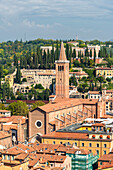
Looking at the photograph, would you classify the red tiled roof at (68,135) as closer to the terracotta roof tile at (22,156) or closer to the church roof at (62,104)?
the church roof at (62,104)

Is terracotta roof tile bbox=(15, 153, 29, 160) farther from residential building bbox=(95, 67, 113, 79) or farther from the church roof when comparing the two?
residential building bbox=(95, 67, 113, 79)

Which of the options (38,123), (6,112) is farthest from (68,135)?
(6,112)

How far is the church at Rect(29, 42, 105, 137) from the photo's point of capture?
1657 inches

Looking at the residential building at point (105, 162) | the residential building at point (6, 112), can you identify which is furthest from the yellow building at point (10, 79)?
the residential building at point (105, 162)

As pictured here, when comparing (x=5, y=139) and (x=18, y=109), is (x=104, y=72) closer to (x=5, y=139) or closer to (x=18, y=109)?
(x=18, y=109)

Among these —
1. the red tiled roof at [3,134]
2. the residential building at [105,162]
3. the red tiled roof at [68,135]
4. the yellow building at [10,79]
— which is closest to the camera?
the residential building at [105,162]

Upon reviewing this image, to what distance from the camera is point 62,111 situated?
4553 cm

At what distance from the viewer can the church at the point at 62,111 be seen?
4209cm

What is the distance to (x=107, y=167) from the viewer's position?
95.8 feet

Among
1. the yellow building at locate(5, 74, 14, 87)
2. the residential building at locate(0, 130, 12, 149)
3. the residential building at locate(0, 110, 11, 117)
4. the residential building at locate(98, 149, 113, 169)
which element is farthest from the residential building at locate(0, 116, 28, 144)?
the yellow building at locate(5, 74, 14, 87)

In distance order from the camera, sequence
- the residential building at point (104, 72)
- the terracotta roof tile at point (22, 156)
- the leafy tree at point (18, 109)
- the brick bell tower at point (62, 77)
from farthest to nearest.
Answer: the residential building at point (104, 72) < the leafy tree at point (18, 109) < the brick bell tower at point (62, 77) < the terracotta roof tile at point (22, 156)

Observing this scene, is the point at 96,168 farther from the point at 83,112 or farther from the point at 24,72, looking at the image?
the point at 24,72

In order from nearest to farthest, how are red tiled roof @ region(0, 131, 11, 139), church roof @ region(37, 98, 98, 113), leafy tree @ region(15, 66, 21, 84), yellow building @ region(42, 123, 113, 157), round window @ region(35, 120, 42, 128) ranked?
yellow building @ region(42, 123, 113, 157)
red tiled roof @ region(0, 131, 11, 139)
round window @ region(35, 120, 42, 128)
church roof @ region(37, 98, 98, 113)
leafy tree @ region(15, 66, 21, 84)

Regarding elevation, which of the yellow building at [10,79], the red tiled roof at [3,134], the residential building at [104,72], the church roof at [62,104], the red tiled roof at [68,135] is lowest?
the red tiled roof at [3,134]
